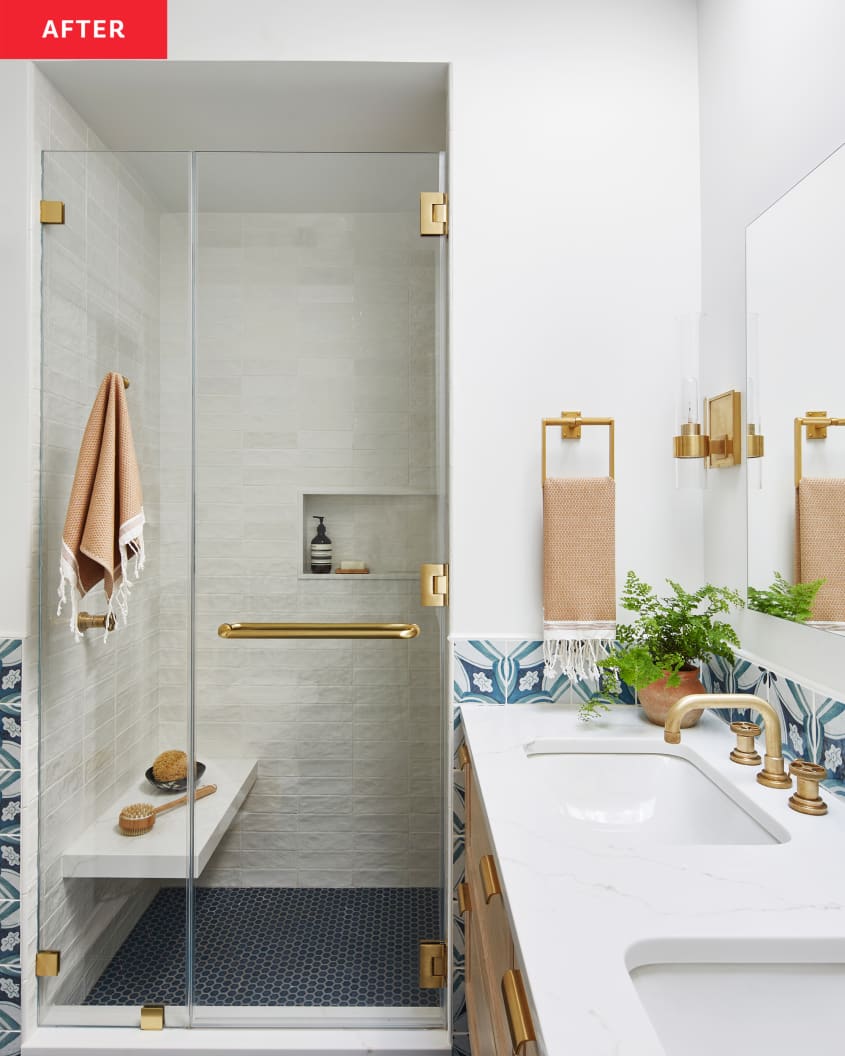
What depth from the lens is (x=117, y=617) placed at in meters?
1.69

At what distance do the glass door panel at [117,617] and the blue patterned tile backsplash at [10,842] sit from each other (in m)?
0.06

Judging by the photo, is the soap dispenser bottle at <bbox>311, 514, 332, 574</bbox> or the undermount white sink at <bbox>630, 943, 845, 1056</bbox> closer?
the undermount white sink at <bbox>630, 943, 845, 1056</bbox>

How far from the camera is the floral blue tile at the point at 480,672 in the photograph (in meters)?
1.63

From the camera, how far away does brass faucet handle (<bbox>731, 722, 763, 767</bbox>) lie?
119cm

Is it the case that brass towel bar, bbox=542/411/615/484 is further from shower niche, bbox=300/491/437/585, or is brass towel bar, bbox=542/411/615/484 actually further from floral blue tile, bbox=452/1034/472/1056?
floral blue tile, bbox=452/1034/472/1056

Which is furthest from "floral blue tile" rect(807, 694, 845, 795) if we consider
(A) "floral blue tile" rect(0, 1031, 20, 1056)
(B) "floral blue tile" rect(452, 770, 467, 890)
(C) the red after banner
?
(C) the red after banner

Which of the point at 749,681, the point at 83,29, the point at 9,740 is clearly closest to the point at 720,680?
the point at 749,681

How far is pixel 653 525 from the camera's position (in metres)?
1.64

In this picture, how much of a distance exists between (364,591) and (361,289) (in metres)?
0.71

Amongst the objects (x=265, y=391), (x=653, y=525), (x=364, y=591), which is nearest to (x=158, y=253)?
(x=265, y=391)

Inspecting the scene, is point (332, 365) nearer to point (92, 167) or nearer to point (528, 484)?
point (528, 484)

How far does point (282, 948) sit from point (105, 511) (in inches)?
43.6

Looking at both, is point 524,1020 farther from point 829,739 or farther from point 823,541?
point 823,541

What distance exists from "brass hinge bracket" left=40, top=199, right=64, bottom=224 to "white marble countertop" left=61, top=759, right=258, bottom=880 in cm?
132
